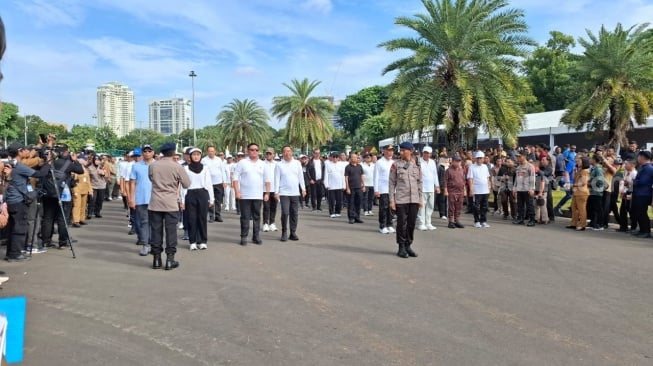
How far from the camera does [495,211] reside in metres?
16.0

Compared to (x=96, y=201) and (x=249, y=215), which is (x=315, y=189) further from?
(x=249, y=215)

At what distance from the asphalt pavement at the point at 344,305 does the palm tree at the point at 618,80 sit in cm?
1390

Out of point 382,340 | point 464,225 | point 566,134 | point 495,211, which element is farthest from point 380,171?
point 566,134

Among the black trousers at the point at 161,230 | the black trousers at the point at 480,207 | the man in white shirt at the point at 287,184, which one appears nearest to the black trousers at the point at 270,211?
the man in white shirt at the point at 287,184

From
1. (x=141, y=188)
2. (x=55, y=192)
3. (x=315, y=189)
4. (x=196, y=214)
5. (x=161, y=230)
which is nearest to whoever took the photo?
(x=161, y=230)

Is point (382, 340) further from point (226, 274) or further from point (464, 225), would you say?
point (464, 225)

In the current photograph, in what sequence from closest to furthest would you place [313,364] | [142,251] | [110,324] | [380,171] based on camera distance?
[313,364] < [110,324] < [142,251] < [380,171]

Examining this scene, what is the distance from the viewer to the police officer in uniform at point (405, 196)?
873 centimetres

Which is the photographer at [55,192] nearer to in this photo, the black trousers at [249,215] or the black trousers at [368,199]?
the black trousers at [249,215]

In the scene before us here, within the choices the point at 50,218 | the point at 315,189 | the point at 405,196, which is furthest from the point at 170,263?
the point at 315,189

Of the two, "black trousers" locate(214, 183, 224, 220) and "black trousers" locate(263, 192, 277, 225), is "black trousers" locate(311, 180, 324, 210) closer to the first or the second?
"black trousers" locate(214, 183, 224, 220)

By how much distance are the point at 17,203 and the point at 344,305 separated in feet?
19.8

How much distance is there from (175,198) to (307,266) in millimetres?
2370

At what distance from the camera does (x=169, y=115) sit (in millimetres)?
168375
